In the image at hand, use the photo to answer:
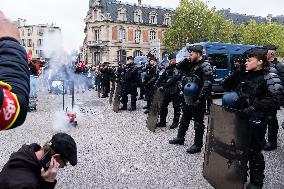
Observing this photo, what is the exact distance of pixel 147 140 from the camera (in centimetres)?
794

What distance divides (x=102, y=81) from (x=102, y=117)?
25.0 ft

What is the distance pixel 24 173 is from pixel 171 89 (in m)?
6.92

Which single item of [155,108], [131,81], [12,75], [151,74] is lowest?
[155,108]

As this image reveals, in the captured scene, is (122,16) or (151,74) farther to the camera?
(122,16)

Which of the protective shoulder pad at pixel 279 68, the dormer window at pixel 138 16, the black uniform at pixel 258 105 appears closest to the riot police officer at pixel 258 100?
the black uniform at pixel 258 105

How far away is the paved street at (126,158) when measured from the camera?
5211 millimetres

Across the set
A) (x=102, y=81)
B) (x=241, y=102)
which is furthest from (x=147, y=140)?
(x=102, y=81)

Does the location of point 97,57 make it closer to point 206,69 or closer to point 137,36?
point 137,36

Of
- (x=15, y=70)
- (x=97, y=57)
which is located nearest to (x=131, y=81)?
(x=15, y=70)

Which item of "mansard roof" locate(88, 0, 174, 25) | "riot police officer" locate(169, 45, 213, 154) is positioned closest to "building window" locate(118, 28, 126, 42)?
"mansard roof" locate(88, 0, 174, 25)

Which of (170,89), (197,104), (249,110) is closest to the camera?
(249,110)

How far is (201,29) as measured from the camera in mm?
54000

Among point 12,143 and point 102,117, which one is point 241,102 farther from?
point 102,117

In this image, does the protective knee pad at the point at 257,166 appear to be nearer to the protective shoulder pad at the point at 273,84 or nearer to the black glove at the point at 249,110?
the black glove at the point at 249,110
